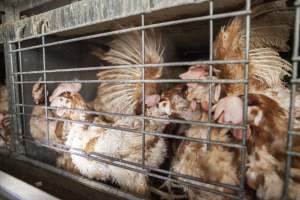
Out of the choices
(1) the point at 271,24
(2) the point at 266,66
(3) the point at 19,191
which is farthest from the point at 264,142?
(3) the point at 19,191

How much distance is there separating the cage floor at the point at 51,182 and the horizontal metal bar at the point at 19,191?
16 cm

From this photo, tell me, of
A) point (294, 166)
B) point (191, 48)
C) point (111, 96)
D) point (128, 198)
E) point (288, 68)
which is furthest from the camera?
point (191, 48)

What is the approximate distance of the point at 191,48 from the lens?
164 centimetres

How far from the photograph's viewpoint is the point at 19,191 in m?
0.96

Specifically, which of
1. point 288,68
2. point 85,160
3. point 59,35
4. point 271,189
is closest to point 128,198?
point 85,160

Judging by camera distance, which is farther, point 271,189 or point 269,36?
point 269,36

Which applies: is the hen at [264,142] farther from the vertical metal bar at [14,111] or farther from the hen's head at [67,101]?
the vertical metal bar at [14,111]

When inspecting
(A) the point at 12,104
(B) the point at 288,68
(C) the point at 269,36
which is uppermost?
(C) the point at 269,36

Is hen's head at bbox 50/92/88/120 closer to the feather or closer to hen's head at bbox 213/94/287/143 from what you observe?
hen's head at bbox 213/94/287/143

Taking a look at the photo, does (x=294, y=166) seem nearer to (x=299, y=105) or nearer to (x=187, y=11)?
(x=299, y=105)

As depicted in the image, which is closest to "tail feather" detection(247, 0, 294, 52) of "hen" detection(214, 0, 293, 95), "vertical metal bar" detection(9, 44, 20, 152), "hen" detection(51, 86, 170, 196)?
"hen" detection(214, 0, 293, 95)

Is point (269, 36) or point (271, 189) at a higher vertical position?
point (269, 36)

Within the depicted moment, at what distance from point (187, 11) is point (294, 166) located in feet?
2.21

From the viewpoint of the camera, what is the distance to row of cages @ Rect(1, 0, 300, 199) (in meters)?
0.71
